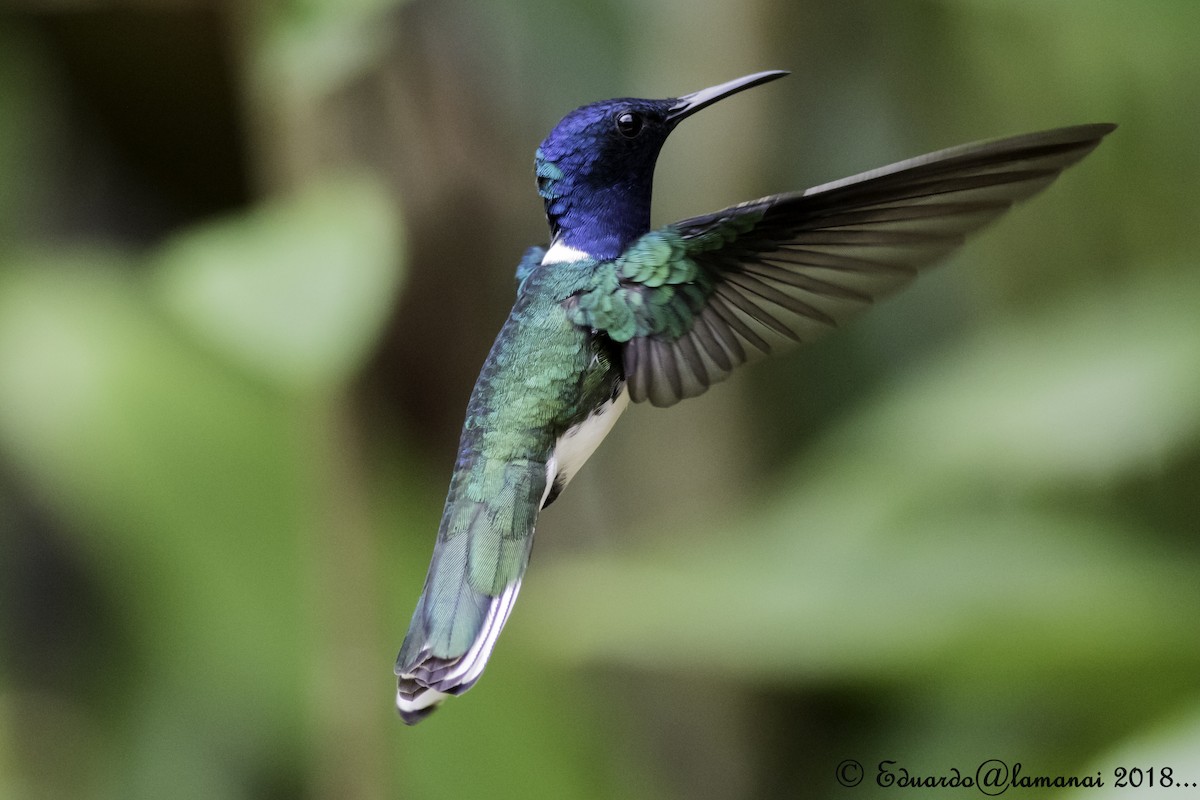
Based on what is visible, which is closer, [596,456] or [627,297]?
[627,297]

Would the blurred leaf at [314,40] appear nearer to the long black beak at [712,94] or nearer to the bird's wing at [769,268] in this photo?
the long black beak at [712,94]

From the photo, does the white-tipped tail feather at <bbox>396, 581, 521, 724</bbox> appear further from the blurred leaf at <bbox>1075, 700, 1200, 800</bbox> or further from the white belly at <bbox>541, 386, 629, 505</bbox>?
the blurred leaf at <bbox>1075, 700, 1200, 800</bbox>

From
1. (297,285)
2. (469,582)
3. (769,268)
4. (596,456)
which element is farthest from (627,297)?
(596,456)

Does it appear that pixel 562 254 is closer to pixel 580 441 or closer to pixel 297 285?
pixel 580 441

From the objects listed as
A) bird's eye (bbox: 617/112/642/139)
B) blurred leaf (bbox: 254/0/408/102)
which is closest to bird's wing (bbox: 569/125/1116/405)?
bird's eye (bbox: 617/112/642/139)

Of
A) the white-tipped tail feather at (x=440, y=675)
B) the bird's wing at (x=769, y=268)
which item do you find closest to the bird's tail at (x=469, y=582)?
the white-tipped tail feather at (x=440, y=675)

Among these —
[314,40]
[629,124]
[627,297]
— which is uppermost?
[314,40]
